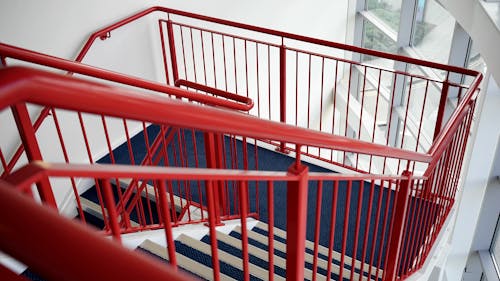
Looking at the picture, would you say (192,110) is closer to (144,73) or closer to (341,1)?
(144,73)

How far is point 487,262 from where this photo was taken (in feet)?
17.2

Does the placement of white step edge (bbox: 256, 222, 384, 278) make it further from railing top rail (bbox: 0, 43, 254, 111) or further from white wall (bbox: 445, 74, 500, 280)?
white wall (bbox: 445, 74, 500, 280)

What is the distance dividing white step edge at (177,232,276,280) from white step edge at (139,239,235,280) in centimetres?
15

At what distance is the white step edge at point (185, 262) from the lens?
2727mm

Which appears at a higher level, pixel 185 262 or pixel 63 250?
pixel 63 250

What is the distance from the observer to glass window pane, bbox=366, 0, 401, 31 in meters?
8.30

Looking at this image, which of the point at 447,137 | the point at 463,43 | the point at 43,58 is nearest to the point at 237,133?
the point at 43,58

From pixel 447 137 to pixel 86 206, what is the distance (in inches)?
106

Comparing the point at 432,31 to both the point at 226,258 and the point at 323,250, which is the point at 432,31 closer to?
the point at 323,250

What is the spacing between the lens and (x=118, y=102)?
0.89 meters

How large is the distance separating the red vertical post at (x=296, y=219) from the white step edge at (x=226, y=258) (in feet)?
3.83

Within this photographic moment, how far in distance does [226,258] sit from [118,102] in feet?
7.39

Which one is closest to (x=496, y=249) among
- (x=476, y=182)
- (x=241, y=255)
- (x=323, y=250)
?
(x=476, y=182)

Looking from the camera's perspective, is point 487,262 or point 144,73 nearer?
point 144,73
